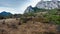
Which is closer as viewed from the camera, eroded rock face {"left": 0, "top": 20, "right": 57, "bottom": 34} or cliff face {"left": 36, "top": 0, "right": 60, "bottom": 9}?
eroded rock face {"left": 0, "top": 20, "right": 57, "bottom": 34}

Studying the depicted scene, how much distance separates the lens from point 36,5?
2173cm

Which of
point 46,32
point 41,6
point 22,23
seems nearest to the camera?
point 46,32

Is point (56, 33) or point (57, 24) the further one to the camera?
point (57, 24)

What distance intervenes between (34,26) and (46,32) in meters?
1.29

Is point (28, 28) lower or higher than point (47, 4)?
lower

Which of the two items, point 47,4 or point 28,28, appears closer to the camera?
point 28,28

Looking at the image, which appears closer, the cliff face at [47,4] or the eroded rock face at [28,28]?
the eroded rock face at [28,28]

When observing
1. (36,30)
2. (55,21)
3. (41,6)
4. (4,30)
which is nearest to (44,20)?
(55,21)

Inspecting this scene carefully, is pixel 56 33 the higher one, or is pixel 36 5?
pixel 36 5

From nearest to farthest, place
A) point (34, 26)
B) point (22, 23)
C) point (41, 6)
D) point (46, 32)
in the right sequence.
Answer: point (46, 32) < point (34, 26) < point (22, 23) < point (41, 6)

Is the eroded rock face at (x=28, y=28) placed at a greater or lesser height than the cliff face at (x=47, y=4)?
lesser

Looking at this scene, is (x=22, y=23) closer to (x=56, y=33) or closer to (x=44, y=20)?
(x=44, y=20)

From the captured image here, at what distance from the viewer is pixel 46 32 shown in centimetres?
998

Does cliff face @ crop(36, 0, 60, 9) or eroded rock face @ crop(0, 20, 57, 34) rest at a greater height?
cliff face @ crop(36, 0, 60, 9)
